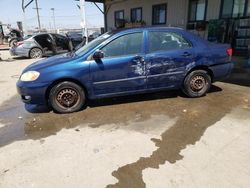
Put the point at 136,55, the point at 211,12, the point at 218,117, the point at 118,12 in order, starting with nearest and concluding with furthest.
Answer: the point at 218,117 < the point at 136,55 < the point at 211,12 < the point at 118,12

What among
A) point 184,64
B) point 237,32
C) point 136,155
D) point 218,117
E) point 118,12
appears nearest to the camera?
point 136,155

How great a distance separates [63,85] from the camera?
174 inches

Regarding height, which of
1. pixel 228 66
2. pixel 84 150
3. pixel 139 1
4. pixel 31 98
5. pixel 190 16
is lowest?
pixel 84 150

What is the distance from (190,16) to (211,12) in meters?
1.56

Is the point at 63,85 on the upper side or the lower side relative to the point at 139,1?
lower

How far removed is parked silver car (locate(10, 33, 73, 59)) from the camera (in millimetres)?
12405

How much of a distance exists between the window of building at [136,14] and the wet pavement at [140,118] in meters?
12.8

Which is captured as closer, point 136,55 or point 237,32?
point 136,55

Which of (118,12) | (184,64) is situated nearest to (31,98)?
(184,64)

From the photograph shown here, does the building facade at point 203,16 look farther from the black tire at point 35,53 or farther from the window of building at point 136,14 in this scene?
the black tire at point 35,53

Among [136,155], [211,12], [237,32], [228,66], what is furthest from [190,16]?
[136,155]

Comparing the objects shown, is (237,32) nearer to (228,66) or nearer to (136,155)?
(228,66)

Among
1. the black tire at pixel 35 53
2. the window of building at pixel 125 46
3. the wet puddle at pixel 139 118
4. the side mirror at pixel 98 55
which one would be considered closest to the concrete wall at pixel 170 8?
→ the wet puddle at pixel 139 118

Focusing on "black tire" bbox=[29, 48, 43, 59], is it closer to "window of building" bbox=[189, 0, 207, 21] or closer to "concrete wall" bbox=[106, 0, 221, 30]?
"concrete wall" bbox=[106, 0, 221, 30]
